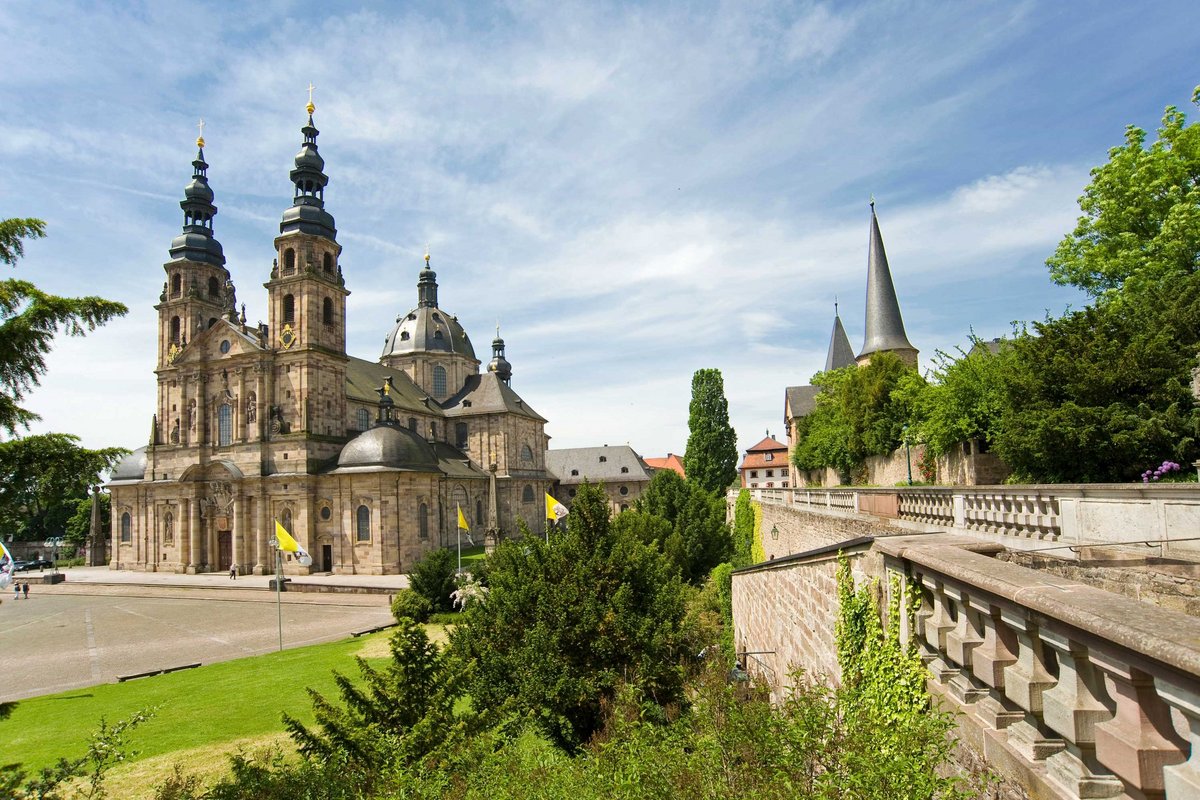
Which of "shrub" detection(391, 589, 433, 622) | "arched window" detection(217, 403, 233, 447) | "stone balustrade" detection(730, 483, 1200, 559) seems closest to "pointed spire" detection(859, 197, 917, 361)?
"shrub" detection(391, 589, 433, 622)

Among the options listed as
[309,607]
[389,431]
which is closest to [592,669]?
[309,607]

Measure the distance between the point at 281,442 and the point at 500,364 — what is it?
32.3 metres

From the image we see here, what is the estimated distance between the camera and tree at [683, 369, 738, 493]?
5481cm

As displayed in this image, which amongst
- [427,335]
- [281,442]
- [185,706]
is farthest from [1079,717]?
[427,335]

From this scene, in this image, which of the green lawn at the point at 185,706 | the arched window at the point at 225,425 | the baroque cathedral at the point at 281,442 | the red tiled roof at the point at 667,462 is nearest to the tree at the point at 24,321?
the green lawn at the point at 185,706

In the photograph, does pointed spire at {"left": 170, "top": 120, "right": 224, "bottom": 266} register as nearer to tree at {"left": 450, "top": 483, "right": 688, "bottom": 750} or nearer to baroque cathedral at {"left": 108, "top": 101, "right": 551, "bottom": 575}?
baroque cathedral at {"left": 108, "top": 101, "right": 551, "bottom": 575}

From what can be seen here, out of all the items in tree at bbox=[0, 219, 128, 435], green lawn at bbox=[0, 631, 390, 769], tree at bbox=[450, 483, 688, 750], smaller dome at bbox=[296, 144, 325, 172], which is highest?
smaller dome at bbox=[296, 144, 325, 172]

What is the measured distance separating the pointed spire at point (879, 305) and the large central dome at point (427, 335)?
3839 cm

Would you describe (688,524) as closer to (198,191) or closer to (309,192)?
(309,192)

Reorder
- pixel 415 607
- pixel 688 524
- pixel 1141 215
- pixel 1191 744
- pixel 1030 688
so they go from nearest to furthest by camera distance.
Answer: pixel 1191 744
pixel 1030 688
pixel 1141 215
pixel 415 607
pixel 688 524

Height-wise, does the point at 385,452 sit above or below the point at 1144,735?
above

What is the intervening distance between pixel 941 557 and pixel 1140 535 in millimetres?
4279

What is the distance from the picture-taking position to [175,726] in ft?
48.1

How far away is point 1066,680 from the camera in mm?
2684
